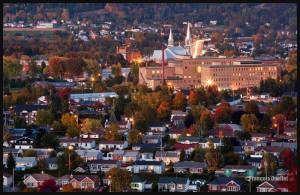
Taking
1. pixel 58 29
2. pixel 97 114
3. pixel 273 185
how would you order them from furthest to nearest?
1. pixel 58 29
2. pixel 97 114
3. pixel 273 185

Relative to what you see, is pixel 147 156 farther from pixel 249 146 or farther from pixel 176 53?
pixel 176 53

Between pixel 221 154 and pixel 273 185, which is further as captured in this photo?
pixel 221 154

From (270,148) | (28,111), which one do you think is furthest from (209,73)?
(270,148)

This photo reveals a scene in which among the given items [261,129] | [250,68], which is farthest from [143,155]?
[250,68]

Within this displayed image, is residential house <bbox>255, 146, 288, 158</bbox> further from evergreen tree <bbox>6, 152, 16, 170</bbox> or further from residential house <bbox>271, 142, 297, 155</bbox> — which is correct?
evergreen tree <bbox>6, 152, 16, 170</bbox>

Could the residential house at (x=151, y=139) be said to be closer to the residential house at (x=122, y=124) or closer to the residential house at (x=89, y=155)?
the residential house at (x=122, y=124)

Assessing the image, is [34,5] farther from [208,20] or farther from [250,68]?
[250,68]

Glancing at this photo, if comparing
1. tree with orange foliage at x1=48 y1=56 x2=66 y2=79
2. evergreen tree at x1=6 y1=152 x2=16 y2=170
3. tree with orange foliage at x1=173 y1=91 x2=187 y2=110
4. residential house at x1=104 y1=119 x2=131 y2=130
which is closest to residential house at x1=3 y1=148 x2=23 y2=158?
evergreen tree at x1=6 y1=152 x2=16 y2=170

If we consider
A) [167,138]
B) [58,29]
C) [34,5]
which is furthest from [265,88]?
[34,5]

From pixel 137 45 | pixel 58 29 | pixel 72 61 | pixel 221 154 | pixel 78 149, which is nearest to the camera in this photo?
pixel 221 154
